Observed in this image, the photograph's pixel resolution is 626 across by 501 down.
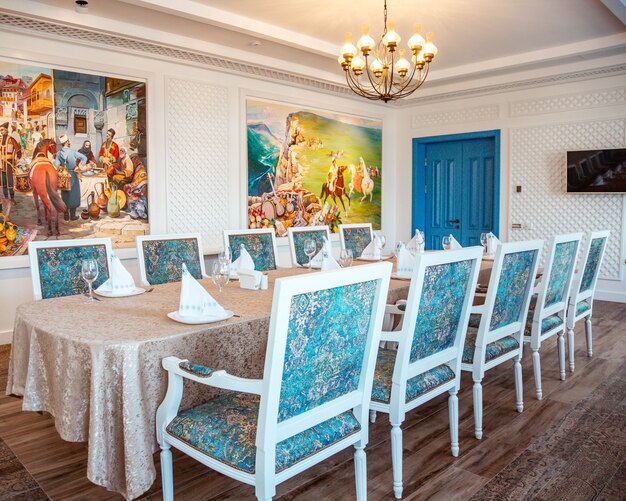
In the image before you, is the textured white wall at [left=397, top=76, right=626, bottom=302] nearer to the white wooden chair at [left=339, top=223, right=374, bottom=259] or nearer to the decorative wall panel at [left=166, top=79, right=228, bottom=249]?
the white wooden chair at [left=339, top=223, right=374, bottom=259]

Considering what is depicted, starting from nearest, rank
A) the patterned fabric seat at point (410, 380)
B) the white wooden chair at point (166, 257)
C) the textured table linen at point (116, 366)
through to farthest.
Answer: the textured table linen at point (116, 366) < the patterned fabric seat at point (410, 380) < the white wooden chair at point (166, 257)

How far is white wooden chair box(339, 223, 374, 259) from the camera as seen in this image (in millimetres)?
4664

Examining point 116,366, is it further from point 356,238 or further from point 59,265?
point 356,238

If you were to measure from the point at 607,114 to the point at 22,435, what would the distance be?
6.41 meters

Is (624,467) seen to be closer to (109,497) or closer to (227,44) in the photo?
(109,497)

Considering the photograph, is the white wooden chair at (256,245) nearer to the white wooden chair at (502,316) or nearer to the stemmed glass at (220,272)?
the stemmed glass at (220,272)

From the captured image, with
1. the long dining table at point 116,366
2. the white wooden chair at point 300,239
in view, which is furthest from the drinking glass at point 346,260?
the long dining table at point 116,366

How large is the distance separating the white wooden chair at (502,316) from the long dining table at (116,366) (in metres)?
1.08

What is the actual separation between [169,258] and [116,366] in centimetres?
183

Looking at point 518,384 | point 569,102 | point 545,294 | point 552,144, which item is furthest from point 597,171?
point 518,384

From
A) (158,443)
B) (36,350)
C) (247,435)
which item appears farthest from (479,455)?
(36,350)

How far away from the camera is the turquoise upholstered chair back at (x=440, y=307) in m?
2.10

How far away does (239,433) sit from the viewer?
1666mm

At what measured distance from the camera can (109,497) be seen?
2109 mm
